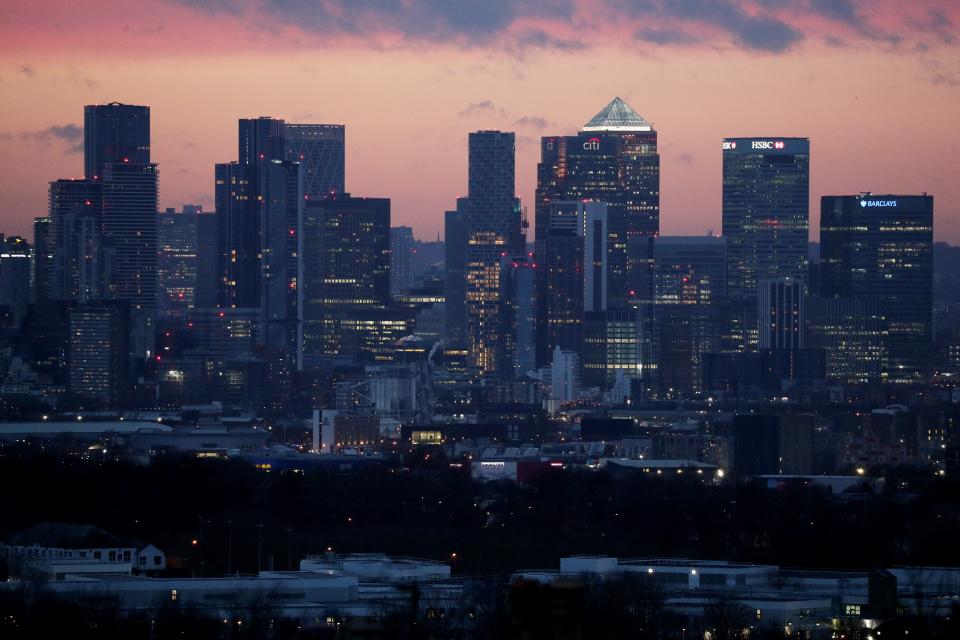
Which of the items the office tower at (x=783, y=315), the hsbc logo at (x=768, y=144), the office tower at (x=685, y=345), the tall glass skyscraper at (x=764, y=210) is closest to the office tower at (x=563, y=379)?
the office tower at (x=685, y=345)

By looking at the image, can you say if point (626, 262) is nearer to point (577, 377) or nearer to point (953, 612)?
point (577, 377)

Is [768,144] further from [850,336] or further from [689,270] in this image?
[850,336]

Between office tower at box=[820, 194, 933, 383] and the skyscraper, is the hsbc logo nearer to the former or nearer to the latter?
the skyscraper

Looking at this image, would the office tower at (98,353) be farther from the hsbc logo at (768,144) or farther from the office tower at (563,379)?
the hsbc logo at (768,144)

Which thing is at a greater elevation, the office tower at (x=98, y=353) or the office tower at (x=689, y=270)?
the office tower at (x=689, y=270)

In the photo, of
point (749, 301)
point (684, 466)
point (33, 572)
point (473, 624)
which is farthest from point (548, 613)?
point (749, 301)

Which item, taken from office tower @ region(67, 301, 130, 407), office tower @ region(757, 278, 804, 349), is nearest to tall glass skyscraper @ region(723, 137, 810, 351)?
office tower @ region(757, 278, 804, 349)
